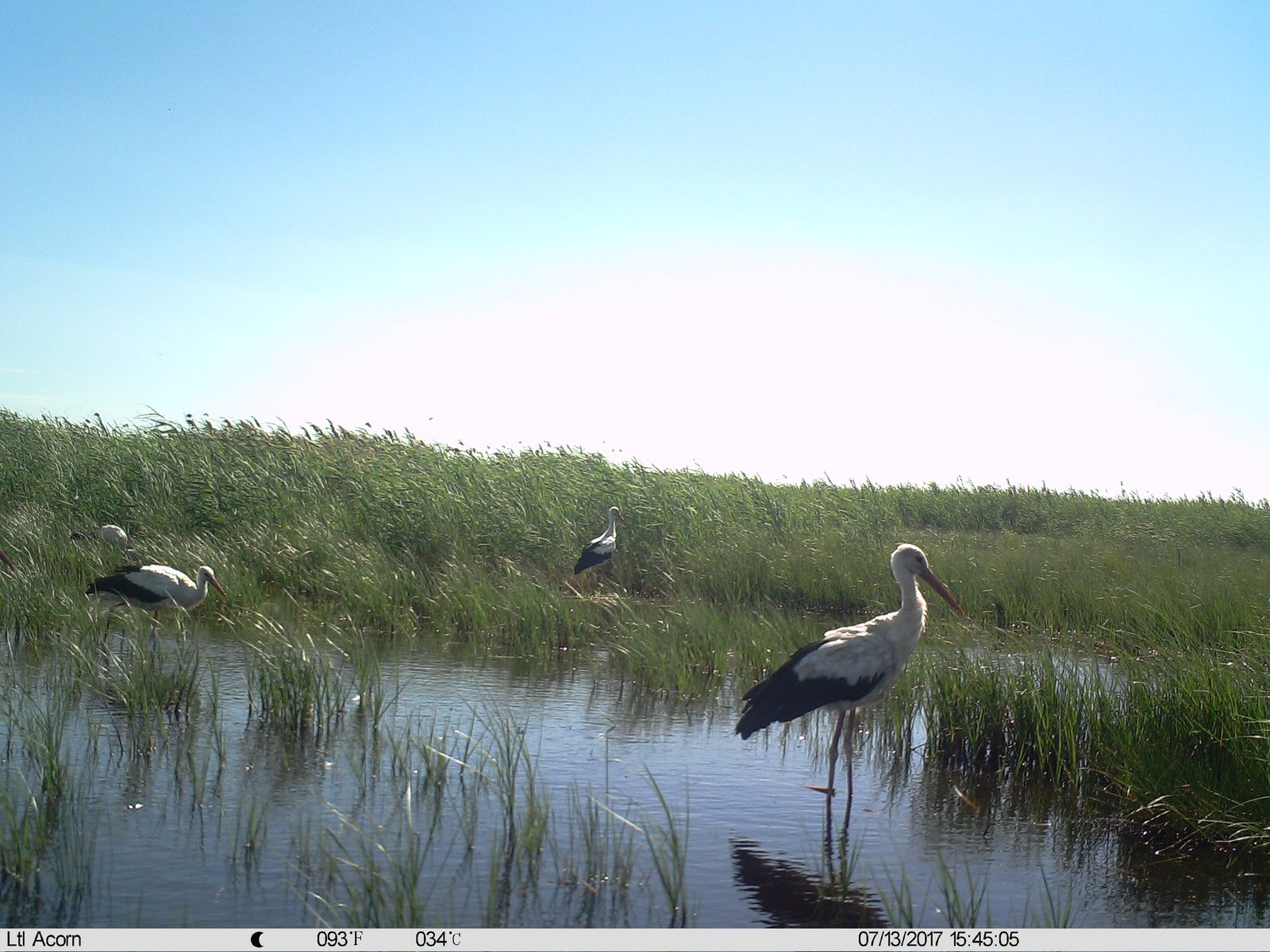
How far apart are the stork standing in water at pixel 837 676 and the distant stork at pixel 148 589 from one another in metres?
6.86

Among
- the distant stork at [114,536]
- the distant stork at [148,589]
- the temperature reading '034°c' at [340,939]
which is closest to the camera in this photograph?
the temperature reading '034°c' at [340,939]

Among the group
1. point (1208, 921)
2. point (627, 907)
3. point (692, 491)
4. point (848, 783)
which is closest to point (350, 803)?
point (627, 907)

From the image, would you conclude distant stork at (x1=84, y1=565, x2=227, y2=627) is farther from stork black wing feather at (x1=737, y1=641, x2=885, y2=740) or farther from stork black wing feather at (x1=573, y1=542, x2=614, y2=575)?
stork black wing feather at (x1=737, y1=641, x2=885, y2=740)

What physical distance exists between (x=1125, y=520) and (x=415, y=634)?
2029cm

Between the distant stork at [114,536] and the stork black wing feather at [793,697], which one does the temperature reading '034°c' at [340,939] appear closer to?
the stork black wing feather at [793,697]

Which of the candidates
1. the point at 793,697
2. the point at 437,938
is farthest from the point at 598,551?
the point at 437,938

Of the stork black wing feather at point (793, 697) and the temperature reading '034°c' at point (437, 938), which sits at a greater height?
the stork black wing feather at point (793, 697)

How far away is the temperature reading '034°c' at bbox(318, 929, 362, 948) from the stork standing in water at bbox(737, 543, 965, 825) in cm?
363

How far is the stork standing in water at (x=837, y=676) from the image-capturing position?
753 centimetres

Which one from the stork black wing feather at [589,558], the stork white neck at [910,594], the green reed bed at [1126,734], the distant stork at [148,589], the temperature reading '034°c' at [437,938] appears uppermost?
the stork black wing feather at [589,558]

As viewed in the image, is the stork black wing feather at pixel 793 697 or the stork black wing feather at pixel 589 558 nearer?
the stork black wing feather at pixel 793 697

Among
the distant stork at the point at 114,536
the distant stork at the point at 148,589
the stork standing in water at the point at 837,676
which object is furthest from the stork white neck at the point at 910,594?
the distant stork at the point at 114,536

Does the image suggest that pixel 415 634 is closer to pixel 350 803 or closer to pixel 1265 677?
pixel 350 803

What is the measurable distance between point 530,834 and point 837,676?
290 cm
